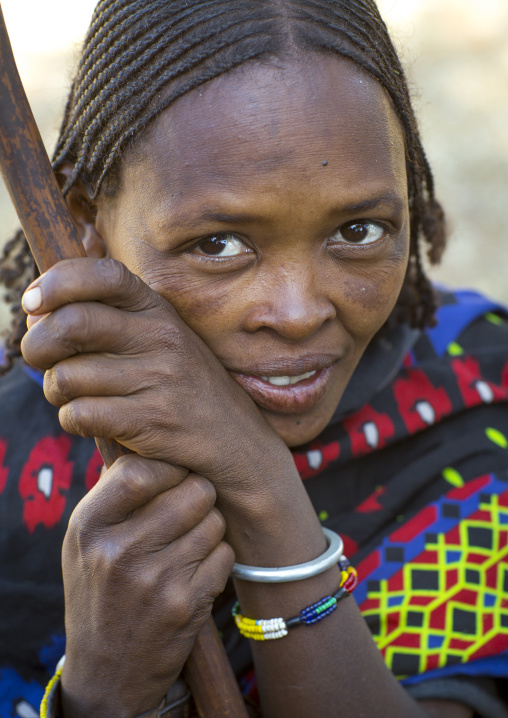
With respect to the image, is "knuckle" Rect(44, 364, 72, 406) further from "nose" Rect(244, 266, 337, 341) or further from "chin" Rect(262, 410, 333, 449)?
"chin" Rect(262, 410, 333, 449)

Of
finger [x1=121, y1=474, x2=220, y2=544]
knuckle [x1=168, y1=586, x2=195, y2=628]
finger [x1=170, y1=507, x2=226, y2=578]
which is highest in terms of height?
finger [x1=121, y1=474, x2=220, y2=544]

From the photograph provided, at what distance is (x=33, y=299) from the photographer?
1210 millimetres

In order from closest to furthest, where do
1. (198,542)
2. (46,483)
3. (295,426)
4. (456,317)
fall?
(198,542) < (295,426) < (46,483) < (456,317)

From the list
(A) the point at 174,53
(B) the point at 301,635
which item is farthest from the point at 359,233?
(B) the point at 301,635

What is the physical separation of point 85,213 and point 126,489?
28.6 inches

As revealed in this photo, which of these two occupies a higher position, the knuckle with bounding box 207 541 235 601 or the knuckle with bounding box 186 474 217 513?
the knuckle with bounding box 186 474 217 513

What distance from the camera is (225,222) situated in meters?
1.42

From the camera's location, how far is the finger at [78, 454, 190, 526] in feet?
4.36

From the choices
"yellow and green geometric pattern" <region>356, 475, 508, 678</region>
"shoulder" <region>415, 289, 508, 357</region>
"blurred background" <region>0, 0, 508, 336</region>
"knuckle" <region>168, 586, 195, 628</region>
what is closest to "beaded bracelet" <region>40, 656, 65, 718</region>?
"knuckle" <region>168, 586, 195, 628</region>

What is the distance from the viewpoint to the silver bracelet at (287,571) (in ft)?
5.04

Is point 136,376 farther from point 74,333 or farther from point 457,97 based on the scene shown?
point 457,97

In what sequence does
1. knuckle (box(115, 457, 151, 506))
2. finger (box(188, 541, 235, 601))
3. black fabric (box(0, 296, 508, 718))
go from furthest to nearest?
black fabric (box(0, 296, 508, 718))
finger (box(188, 541, 235, 601))
knuckle (box(115, 457, 151, 506))

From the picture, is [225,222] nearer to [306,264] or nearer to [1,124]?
[306,264]

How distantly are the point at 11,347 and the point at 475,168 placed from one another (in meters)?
6.02
